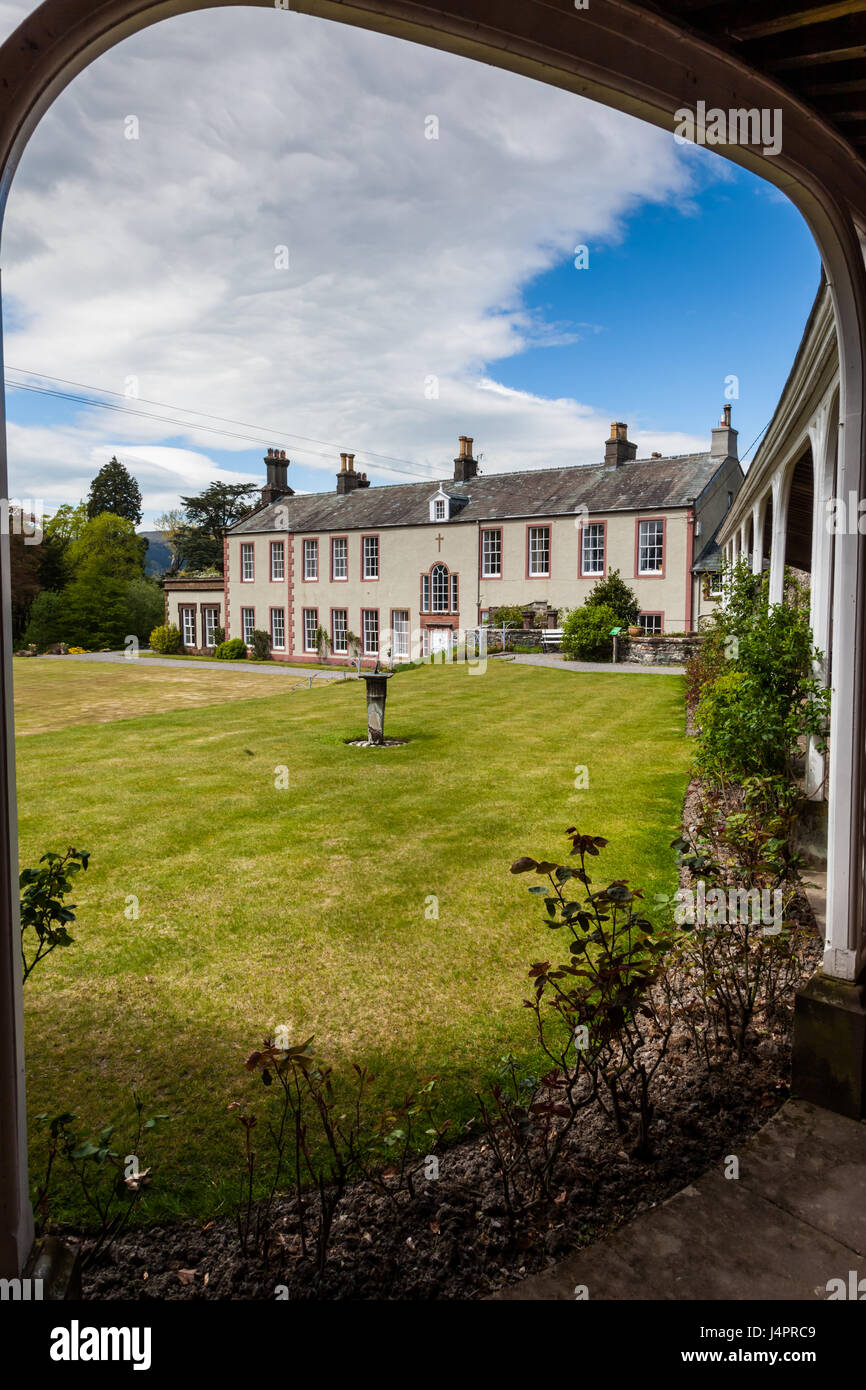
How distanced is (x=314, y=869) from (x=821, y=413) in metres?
5.50

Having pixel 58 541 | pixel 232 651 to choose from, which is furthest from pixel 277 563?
pixel 58 541

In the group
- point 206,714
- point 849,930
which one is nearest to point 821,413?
point 849,930

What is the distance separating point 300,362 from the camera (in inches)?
799

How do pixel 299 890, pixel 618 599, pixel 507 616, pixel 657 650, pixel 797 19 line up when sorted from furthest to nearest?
pixel 507 616 < pixel 618 599 < pixel 657 650 < pixel 299 890 < pixel 797 19

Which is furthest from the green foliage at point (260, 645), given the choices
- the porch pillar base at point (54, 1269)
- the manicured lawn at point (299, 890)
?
the porch pillar base at point (54, 1269)

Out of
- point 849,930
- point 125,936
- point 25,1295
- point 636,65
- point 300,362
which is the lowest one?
point 125,936

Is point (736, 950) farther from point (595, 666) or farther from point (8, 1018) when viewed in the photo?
point (595, 666)

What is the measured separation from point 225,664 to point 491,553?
39.5 ft

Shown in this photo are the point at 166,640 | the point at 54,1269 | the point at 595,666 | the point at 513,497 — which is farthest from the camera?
the point at 166,640

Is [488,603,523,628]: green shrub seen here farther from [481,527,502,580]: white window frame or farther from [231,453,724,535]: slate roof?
[231,453,724,535]: slate roof

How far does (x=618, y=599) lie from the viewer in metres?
25.4

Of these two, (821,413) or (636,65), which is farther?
(821,413)

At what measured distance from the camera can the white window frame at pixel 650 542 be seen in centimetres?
2514
